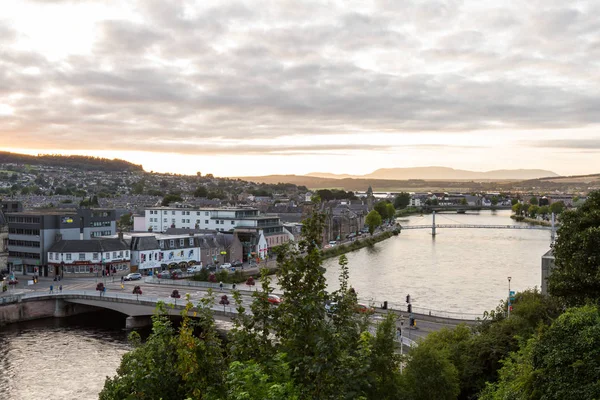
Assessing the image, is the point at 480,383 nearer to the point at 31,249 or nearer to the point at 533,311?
the point at 533,311

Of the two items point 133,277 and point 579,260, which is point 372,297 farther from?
point 579,260

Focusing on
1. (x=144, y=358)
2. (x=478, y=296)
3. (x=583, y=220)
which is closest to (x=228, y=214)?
(x=478, y=296)

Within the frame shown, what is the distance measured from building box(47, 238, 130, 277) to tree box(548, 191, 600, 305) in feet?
116

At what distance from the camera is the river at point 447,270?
39.4 m

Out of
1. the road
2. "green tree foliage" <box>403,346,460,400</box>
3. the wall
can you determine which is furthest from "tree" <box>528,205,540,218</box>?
"green tree foliage" <box>403,346,460,400</box>

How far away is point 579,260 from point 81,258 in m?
37.4

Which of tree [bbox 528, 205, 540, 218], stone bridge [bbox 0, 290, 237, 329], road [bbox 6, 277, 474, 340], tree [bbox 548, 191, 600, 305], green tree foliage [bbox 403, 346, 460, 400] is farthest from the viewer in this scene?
tree [bbox 528, 205, 540, 218]

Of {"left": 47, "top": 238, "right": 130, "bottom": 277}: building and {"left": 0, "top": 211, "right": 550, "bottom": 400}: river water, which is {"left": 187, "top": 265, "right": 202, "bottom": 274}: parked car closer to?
{"left": 47, "top": 238, "right": 130, "bottom": 277}: building

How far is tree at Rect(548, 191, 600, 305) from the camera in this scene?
16281 mm

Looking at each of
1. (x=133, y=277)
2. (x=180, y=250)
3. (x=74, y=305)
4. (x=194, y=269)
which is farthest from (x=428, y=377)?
(x=180, y=250)

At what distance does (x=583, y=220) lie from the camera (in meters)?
17.9

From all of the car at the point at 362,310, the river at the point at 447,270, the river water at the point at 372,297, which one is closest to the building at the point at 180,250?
the river at the point at 447,270

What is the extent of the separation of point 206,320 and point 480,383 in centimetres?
1159

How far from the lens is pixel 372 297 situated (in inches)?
1534
